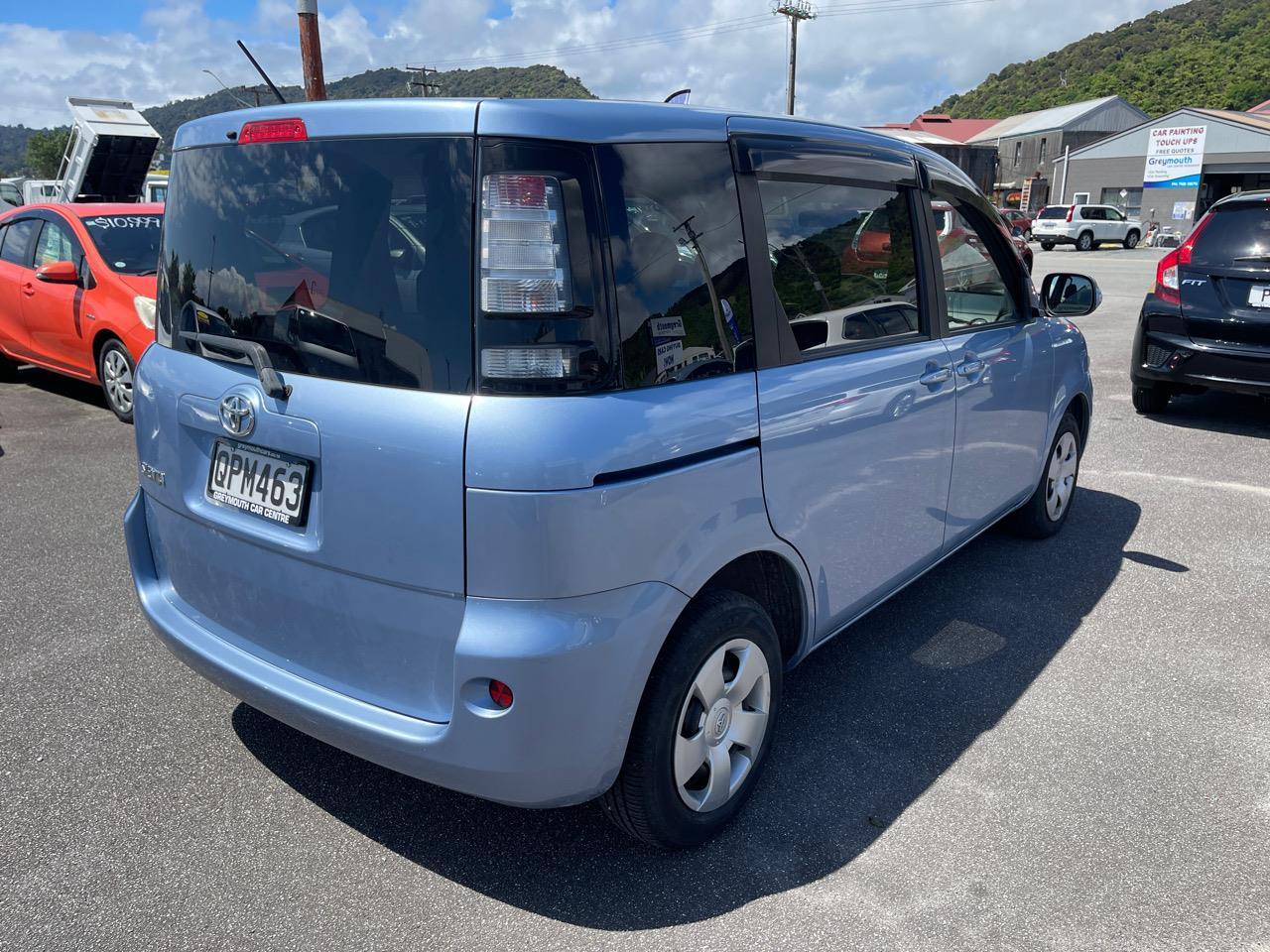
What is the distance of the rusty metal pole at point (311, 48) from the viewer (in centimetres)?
1102

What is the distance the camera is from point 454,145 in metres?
2.04

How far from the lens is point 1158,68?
7869cm

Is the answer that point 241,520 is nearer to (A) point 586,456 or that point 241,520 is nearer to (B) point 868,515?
(A) point 586,456

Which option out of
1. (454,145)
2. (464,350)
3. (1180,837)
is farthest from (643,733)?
(1180,837)

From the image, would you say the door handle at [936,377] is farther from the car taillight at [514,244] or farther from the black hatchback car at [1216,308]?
the black hatchback car at [1216,308]

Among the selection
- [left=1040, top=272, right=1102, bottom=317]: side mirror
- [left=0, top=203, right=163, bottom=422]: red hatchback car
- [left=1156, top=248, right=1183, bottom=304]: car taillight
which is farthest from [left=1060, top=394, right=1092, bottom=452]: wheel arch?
[left=0, top=203, right=163, bottom=422]: red hatchback car

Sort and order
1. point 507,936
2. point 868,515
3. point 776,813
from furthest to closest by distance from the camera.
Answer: point 868,515 < point 776,813 < point 507,936

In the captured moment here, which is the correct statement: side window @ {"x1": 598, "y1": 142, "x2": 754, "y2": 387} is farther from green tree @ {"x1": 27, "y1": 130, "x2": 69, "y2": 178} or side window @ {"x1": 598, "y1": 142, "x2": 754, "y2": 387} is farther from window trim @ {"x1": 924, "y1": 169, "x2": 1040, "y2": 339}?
green tree @ {"x1": 27, "y1": 130, "x2": 69, "y2": 178}

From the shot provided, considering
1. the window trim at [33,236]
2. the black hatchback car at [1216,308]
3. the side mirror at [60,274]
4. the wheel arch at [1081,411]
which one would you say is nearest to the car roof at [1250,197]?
the black hatchback car at [1216,308]

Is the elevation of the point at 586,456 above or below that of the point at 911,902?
above

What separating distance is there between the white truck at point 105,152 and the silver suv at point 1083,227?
3478 centimetres

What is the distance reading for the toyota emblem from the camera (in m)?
2.35

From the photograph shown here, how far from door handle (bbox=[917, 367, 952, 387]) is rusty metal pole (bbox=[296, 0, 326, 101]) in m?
9.66

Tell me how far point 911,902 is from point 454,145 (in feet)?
6.90
